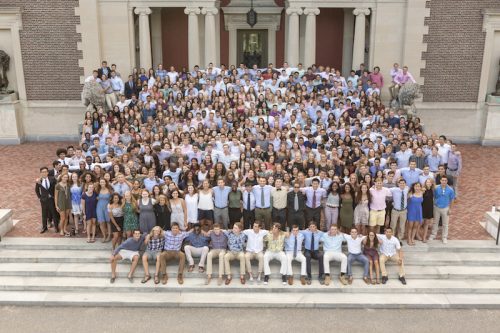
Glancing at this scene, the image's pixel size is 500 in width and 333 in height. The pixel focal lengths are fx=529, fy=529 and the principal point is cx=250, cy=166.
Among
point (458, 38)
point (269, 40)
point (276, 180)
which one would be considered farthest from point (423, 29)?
point (276, 180)

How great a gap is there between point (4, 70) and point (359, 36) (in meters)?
14.4

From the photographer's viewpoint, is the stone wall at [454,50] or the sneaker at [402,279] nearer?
the sneaker at [402,279]

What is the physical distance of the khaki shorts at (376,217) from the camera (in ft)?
39.8

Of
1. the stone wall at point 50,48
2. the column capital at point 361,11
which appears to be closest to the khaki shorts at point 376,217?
the column capital at point 361,11

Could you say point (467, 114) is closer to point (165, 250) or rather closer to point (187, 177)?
point (187, 177)

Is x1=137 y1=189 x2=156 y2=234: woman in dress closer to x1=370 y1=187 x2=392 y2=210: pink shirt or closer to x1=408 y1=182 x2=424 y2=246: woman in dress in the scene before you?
x1=370 y1=187 x2=392 y2=210: pink shirt

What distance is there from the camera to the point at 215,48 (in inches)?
846

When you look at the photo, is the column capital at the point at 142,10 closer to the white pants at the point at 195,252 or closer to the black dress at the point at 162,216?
the black dress at the point at 162,216

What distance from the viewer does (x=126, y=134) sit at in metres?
15.7

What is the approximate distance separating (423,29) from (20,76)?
53.3ft

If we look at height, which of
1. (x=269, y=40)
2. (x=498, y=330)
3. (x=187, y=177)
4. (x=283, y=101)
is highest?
(x=269, y=40)

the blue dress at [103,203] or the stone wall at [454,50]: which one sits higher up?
the stone wall at [454,50]

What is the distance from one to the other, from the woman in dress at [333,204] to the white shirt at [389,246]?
120 centimetres

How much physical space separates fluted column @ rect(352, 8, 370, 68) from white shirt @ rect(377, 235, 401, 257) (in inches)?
442
